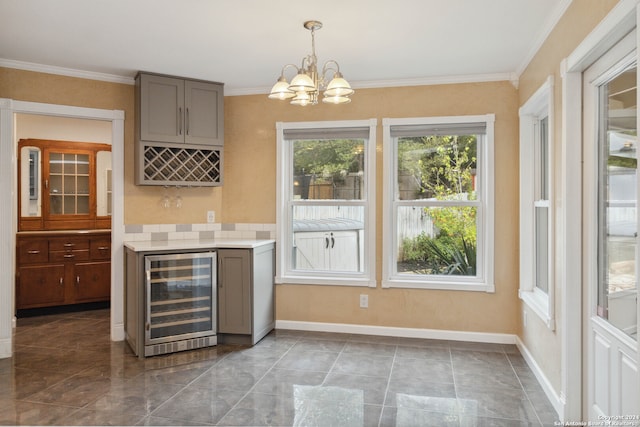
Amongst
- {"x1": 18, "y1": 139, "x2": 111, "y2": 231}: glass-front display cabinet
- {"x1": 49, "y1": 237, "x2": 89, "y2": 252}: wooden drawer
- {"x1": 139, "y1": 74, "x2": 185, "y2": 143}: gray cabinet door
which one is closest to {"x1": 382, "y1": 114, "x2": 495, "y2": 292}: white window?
{"x1": 139, "y1": 74, "x2": 185, "y2": 143}: gray cabinet door

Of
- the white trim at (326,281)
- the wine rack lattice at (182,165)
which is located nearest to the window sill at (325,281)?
the white trim at (326,281)

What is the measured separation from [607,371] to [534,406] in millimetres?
738

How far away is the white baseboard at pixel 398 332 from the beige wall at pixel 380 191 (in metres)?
0.05

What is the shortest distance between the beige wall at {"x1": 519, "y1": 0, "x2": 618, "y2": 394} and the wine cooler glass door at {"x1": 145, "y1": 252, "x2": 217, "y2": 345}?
8.94 ft

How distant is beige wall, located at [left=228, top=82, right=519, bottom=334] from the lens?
4.09m

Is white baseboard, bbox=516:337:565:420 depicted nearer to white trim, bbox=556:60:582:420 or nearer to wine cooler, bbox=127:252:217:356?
white trim, bbox=556:60:582:420

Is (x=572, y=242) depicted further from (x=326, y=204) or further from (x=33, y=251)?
(x=33, y=251)

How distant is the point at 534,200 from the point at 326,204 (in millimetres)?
1954

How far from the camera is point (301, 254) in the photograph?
473cm

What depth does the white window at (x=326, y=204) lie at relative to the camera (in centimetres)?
446

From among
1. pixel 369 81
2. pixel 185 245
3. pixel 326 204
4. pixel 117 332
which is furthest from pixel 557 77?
pixel 117 332

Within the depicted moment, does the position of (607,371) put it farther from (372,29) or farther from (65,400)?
(65,400)

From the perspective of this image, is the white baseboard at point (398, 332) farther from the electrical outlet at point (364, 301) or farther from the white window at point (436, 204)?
the white window at point (436, 204)

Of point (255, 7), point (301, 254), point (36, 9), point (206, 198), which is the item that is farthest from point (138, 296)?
point (255, 7)
